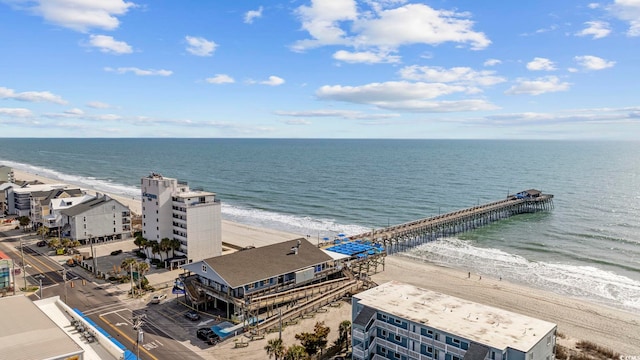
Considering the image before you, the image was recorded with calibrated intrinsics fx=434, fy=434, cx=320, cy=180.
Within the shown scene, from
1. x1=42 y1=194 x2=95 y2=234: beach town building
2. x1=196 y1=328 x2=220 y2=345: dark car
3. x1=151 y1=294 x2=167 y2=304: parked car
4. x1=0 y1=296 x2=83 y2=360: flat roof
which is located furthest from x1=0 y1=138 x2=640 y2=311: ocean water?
x1=0 y1=296 x2=83 y2=360: flat roof

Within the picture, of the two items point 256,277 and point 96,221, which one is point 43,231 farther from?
point 256,277

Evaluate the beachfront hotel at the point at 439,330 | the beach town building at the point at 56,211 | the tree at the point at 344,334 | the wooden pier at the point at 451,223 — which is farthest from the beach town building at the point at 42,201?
the beachfront hotel at the point at 439,330

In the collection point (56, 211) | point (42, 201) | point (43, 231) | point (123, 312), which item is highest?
point (42, 201)

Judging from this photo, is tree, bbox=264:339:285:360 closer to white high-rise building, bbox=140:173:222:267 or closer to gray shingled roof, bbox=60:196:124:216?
white high-rise building, bbox=140:173:222:267

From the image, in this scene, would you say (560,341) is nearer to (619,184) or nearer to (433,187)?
(433,187)

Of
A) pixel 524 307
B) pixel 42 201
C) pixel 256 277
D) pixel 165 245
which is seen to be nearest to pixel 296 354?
pixel 256 277

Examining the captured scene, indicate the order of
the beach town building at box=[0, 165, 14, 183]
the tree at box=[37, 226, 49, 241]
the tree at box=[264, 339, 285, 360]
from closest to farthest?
the tree at box=[264, 339, 285, 360], the tree at box=[37, 226, 49, 241], the beach town building at box=[0, 165, 14, 183]
